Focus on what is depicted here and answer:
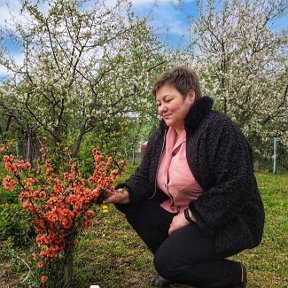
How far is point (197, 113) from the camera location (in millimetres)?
2645

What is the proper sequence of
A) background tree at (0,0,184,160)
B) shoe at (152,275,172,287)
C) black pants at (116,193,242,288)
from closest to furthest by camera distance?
black pants at (116,193,242,288), shoe at (152,275,172,287), background tree at (0,0,184,160)

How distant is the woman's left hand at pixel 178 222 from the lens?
2.68 meters

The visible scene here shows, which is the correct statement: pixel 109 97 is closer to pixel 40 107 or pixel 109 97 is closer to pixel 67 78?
pixel 67 78

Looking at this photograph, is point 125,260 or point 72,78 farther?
point 72,78

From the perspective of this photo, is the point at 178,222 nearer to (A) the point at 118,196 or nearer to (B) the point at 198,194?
(B) the point at 198,194

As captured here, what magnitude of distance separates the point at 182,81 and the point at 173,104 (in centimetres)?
14

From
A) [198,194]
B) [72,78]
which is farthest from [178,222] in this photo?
[72,78]

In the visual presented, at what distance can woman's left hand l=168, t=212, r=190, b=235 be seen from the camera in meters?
2.68

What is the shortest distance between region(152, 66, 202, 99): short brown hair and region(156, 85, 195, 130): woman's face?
24 millimetres

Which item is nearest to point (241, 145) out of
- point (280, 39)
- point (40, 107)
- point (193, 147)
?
point (193, 147)

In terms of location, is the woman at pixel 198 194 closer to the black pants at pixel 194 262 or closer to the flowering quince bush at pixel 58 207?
the black pants at pixel 194 262

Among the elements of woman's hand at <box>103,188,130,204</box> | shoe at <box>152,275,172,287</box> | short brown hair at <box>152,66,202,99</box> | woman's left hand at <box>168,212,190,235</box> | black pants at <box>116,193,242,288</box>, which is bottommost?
shoe at <box>152,275,172,287</box>

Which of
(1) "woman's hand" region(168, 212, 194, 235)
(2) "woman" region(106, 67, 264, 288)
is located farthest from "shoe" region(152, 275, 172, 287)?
(1) "woman's hand" region(168, 212, 194, 235)

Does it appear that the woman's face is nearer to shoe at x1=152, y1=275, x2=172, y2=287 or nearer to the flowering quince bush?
the flowering quince bush
